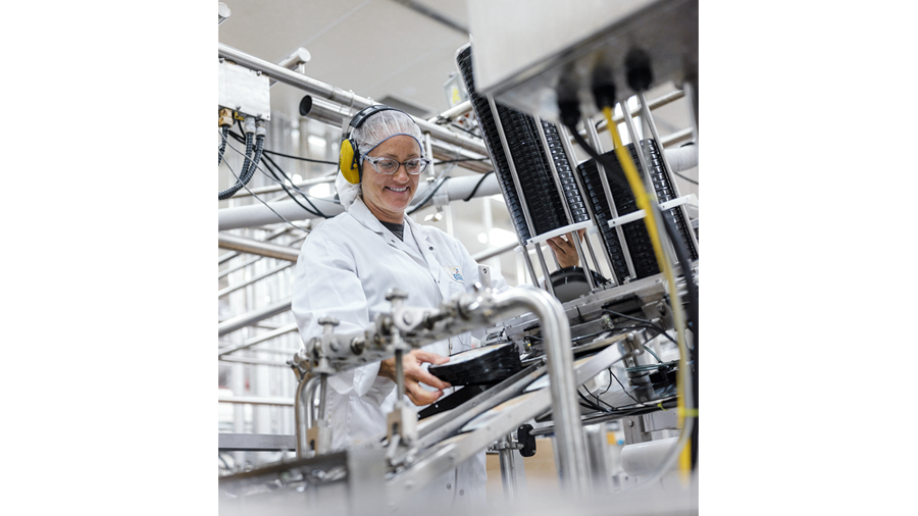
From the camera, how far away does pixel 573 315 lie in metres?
1.08

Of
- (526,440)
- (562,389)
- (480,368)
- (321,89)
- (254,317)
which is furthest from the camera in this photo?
(254,317)

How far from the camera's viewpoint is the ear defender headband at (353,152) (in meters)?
1.46

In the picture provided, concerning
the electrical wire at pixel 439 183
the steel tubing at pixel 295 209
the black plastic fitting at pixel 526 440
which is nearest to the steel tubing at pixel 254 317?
the steel tubing at pixel 295 209

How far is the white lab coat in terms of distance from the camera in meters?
1.18

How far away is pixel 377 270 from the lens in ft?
4.44

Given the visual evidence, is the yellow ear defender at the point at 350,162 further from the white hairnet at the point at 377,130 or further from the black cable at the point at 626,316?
the black cable at the point at 626,316

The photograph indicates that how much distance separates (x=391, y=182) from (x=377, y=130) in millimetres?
111

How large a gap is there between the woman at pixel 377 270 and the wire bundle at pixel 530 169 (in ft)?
0.25

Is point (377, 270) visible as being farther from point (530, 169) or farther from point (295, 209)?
point (295, 209)

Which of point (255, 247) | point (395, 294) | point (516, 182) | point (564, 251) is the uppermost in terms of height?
point (255, 247)

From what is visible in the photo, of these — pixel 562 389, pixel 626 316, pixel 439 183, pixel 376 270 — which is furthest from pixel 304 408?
pixel 439 183
